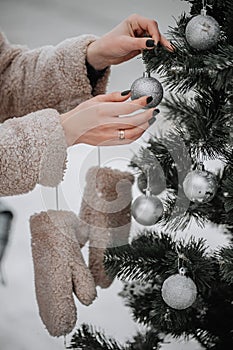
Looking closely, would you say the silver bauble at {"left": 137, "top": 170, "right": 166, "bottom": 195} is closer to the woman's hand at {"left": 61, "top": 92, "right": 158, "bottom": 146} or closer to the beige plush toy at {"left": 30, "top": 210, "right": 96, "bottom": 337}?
the woman's hand at {"left": 61, "top": 92, "right": 158, "bottom": 146}

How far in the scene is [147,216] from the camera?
1.01 metres

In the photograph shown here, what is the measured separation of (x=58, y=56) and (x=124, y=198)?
30 cm

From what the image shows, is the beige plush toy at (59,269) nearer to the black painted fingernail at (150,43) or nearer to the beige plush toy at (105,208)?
the beige plush toy at (105,208)

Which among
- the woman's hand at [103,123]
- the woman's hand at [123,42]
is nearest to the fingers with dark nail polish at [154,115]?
the woman's hand at [103,123]

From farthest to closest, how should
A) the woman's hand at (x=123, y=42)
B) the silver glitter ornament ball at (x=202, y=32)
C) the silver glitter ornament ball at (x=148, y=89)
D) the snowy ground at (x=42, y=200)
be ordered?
the snowy ground at (x=42, y=200) → the woman's hand at (x=123, y=42) → the silver glitter ornament ball at (x=148, y=89) → the silver glitter ornament ball at (x=202, y=32)

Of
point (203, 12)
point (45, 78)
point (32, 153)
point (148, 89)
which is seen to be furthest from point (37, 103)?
point (203, 12)

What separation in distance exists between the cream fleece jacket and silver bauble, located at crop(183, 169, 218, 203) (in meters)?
0.23

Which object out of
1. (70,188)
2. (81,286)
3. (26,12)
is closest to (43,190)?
(70,188)

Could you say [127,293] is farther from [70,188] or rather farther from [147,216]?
[147,216]

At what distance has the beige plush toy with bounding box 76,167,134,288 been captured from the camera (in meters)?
1.23

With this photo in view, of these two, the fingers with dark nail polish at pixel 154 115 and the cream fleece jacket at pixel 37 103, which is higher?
the fingers with dark nail polish at pixel 154 115

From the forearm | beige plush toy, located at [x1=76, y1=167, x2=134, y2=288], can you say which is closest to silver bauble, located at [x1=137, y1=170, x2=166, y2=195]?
beige plush toy, located at [x1=76, y1=167, x2=134, y2=288]

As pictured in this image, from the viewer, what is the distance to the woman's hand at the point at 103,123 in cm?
103

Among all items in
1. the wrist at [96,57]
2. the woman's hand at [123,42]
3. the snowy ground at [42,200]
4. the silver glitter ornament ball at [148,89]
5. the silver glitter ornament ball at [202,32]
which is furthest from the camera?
the snowy ground at [42,200]
